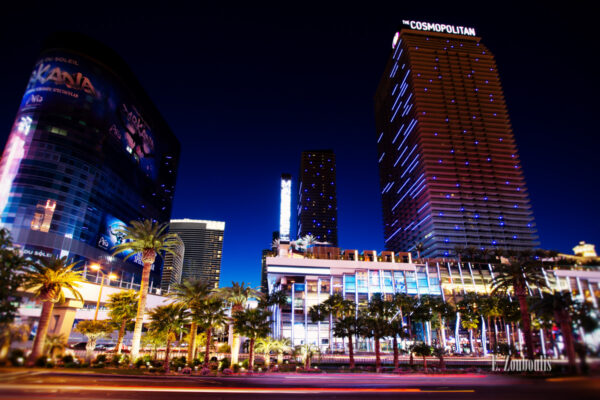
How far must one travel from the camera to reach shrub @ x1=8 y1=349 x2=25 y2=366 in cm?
785

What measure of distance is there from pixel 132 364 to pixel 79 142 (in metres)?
101

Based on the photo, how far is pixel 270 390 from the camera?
37.4ft

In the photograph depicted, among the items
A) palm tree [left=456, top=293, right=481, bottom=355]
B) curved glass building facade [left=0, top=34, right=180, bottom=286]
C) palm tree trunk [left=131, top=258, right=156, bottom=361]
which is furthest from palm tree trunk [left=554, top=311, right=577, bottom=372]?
curved glass building facade [left=0, top=34, right=180, bottom=286]

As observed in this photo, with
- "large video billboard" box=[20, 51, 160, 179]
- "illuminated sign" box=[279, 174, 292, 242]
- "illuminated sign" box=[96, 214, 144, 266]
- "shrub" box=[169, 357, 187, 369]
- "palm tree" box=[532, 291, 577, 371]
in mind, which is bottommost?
"shrub" box=[169, 357, 187, 369]

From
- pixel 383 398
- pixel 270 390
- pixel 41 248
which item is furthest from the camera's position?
pixel 41 248

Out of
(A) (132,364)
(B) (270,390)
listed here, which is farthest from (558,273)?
(A) (132,364)

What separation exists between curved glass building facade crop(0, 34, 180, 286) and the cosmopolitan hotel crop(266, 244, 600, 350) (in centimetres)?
6410

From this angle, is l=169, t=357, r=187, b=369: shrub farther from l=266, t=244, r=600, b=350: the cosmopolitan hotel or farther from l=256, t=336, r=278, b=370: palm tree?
l=266, t=244, r=600, b=350: the cosmopolitan hotel

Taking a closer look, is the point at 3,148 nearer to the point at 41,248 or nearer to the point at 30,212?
the point at 30,212

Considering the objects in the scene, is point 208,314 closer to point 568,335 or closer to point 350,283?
point 568,335

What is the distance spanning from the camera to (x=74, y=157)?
10512 centimetres

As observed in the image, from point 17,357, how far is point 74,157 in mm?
120087

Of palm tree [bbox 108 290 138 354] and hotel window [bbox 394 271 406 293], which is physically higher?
hotel window [bbox 394 271 406 293]

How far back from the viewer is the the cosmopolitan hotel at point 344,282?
92.4 metres
